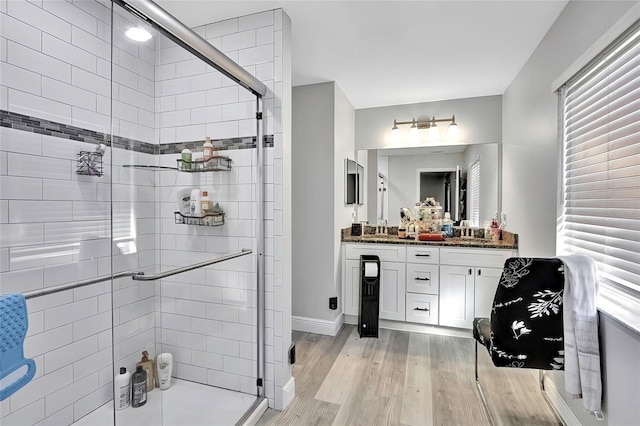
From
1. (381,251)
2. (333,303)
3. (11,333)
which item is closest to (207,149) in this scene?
(11,333)

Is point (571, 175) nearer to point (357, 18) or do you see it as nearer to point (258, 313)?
point (357, 18)

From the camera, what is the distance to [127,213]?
1.31m

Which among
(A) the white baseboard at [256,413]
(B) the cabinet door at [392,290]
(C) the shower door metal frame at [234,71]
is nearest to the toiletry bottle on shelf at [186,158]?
(C) the shower door metal frame at [234,71]

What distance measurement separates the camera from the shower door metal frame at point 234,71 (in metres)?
1.28

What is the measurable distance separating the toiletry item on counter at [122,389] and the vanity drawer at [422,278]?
243 centimetres

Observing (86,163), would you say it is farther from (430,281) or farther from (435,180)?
(435,180)

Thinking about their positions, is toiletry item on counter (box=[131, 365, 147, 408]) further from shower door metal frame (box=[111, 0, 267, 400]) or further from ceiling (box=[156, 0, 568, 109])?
ceiling (box=[156, 0, 568, 109])

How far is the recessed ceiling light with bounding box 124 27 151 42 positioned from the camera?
4.26 ft

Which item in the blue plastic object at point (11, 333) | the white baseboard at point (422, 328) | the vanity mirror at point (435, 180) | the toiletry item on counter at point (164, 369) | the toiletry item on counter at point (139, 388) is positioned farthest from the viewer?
the vanity mirror at point (435, 180)

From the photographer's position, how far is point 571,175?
181 centimetres

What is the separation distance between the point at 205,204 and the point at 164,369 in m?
0.87

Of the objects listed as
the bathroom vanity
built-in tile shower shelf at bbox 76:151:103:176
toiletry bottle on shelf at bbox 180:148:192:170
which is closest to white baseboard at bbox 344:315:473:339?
the bathroom vanity

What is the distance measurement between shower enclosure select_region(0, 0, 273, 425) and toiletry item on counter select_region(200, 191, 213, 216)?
0.07 feet

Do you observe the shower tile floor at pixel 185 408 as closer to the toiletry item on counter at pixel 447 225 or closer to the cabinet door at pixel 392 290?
the cabinet door at pixel 392 290
